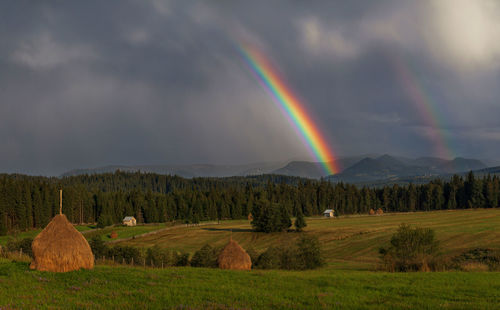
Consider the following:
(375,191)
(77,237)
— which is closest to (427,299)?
(77,237)

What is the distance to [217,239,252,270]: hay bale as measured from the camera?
3103 centimetres

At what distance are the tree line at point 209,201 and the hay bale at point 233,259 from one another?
6324 cm

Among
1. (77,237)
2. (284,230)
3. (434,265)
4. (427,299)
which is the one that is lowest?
(284,230)

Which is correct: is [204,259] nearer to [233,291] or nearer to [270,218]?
[233,291]

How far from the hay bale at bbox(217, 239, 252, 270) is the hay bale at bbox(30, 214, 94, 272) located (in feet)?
39.1

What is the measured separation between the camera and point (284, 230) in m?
95.8

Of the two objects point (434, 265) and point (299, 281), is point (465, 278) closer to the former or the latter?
point (434, 265)

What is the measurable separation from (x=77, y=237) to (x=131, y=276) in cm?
627

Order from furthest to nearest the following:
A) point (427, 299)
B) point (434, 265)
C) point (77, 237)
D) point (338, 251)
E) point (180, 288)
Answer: point (338, 251) < point (434, 265) < point (77, 237) < point (180, 288) < point (427, 299)

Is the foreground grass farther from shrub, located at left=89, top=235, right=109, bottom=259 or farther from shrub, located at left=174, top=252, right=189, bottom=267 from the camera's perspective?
shrub, located at left=89, top=235, right=109, bottom=259

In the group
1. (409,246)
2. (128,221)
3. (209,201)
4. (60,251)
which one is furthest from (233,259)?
(209,201)

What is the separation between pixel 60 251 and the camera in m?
22.0

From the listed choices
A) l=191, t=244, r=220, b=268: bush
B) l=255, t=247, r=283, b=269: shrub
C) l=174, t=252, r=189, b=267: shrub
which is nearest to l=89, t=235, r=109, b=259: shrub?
l=174, t=252, r=189, b=267: shrub

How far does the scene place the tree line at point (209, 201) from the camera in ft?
329
